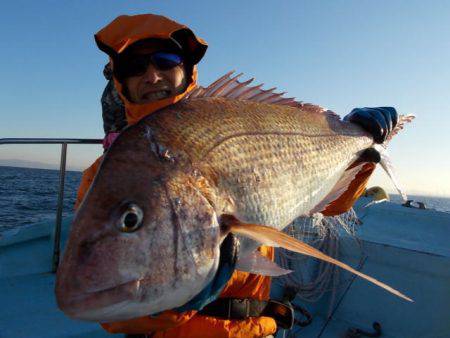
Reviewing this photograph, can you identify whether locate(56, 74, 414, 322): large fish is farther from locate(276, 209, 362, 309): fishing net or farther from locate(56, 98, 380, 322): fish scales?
locate(276, 209, 362, 309): fishing net

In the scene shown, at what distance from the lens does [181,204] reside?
1.35 m

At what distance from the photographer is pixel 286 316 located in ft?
7.95

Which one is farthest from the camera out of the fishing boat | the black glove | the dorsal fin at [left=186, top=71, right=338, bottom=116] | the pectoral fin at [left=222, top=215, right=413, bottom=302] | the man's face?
the fishing boat

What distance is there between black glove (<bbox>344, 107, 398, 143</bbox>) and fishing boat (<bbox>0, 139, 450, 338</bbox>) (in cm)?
182

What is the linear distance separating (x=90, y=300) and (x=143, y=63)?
6.01ft

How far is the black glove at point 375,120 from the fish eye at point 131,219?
2.17m

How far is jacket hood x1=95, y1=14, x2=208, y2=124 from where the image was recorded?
2.55 meters

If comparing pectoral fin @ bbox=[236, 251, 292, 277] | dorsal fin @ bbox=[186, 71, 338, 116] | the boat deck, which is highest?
dorsal fin @ bbox=[186, 71, 338, 116]

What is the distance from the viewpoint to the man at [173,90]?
6.89 ft

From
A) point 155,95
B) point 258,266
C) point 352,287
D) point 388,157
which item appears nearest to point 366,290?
point 352,287

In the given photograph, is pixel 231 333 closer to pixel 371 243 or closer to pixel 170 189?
pixel 170 189

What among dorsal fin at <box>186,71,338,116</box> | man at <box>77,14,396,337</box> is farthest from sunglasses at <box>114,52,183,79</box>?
dorsal fin at <box>186,71,338,116</box>

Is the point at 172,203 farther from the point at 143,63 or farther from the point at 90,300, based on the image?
the point at 143,63

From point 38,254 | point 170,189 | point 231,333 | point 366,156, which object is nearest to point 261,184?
point 170,189
